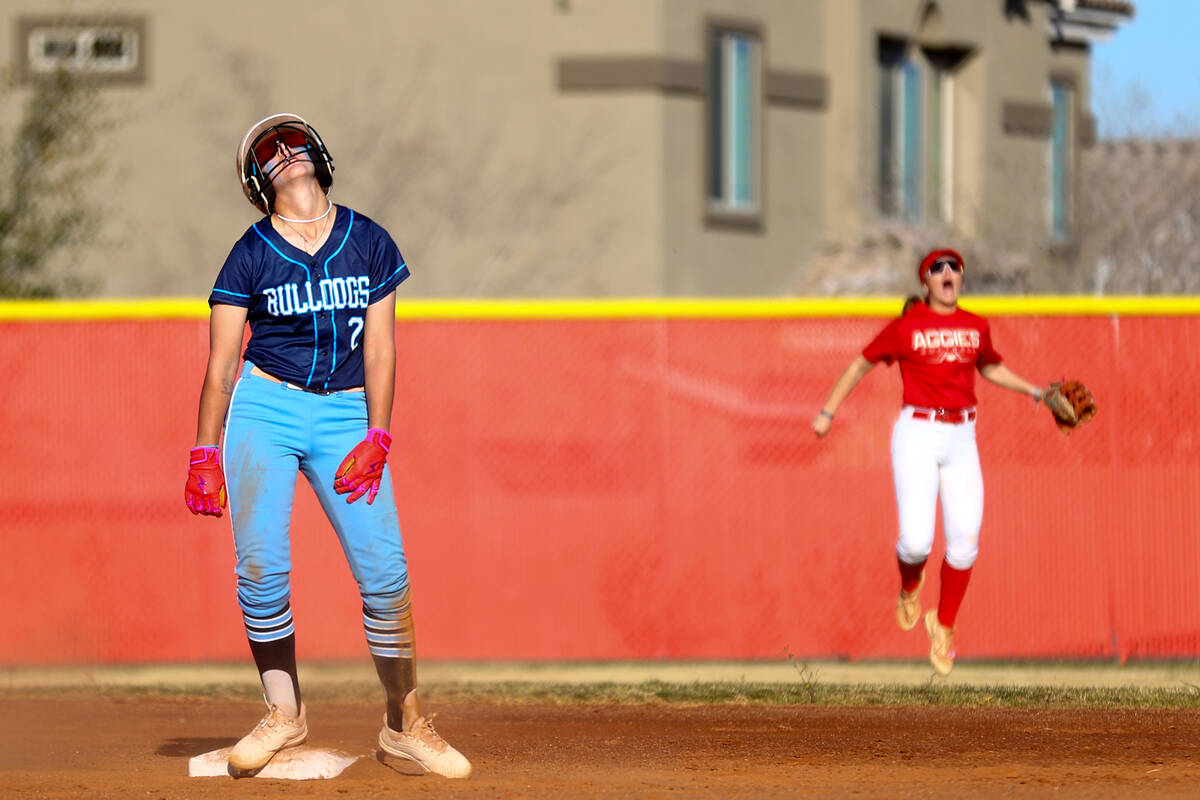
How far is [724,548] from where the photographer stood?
1063 centimetres

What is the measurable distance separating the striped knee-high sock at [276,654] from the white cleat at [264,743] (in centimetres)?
4

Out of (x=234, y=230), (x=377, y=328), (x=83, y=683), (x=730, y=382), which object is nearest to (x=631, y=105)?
(x=234, y=230)

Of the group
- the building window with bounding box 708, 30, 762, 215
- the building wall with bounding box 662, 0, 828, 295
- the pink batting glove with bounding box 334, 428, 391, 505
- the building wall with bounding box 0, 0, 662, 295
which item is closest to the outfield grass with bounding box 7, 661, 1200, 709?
the pink batting glove with bounding box 334, 428, 391, 505

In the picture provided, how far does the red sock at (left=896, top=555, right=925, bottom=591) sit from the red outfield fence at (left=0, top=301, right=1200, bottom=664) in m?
→ 0.75

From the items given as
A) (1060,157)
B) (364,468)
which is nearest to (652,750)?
(364,468)

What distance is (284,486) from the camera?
21.9 feet

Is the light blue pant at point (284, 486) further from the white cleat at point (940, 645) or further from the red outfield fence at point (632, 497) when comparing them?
the red outfield fence at point (632, 497)

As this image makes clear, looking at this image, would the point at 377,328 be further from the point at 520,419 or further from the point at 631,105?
the point at 631,105

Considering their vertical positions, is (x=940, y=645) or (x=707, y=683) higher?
(x=940, y=645)

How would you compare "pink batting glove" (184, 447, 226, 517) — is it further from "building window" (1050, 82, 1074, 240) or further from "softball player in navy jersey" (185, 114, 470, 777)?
"building window" (1050, 82, 1074, 240)

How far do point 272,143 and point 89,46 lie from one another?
39.0ft

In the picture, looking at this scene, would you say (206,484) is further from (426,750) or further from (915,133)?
(915,133)

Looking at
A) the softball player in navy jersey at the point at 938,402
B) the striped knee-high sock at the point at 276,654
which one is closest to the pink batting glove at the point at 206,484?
the striped knee-high sock at the point at 276,654

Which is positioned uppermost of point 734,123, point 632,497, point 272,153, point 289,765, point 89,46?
point 89,46
